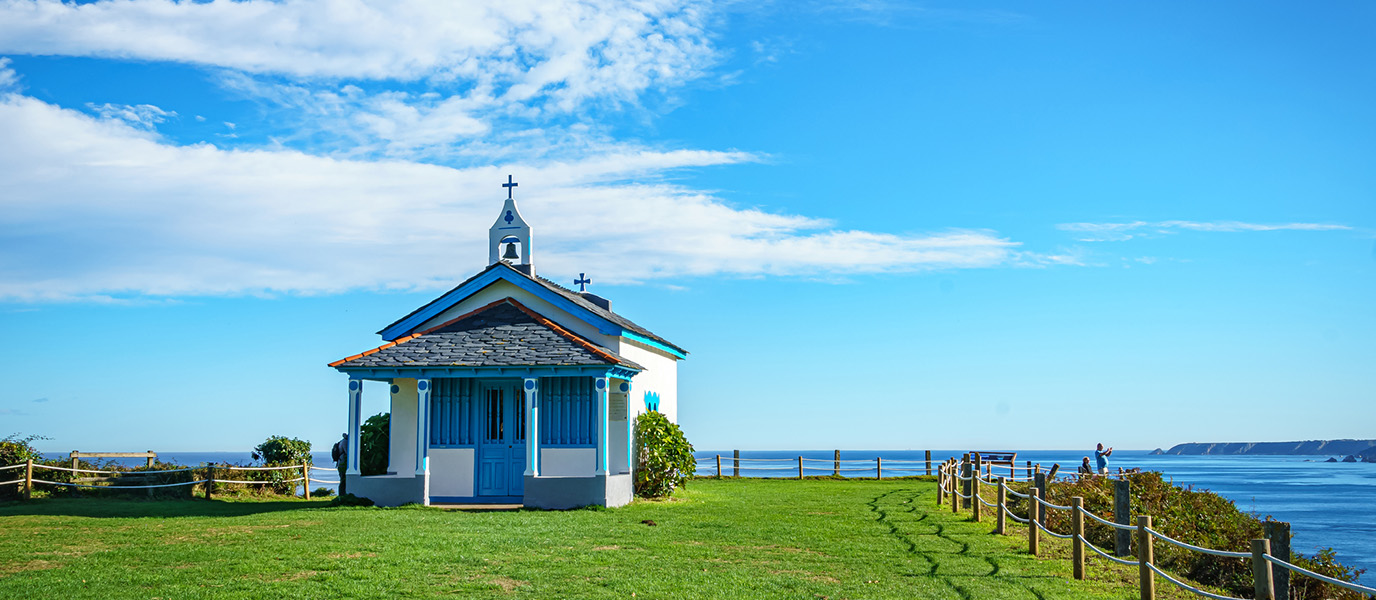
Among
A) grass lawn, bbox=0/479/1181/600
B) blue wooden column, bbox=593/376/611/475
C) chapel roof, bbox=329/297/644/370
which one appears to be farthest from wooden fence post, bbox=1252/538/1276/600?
blue wooden column, bbox=593/376/611/475

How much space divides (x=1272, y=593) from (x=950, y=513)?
13.1m

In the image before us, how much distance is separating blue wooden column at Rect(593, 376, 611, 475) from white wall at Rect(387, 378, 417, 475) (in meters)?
4.39

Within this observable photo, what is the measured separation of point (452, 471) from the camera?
21.8m

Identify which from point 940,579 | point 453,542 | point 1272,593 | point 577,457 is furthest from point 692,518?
point 1272,593

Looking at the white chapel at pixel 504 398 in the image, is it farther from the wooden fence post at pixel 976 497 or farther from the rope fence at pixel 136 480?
the wooden fence post at pixel 976 497

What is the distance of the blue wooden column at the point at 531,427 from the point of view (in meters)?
20.5

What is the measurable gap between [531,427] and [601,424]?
55.3 inches

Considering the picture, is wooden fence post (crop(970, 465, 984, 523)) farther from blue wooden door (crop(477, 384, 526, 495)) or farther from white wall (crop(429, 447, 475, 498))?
white wall (crop(429, 447, 475, 498))

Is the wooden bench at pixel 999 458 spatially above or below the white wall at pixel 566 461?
below

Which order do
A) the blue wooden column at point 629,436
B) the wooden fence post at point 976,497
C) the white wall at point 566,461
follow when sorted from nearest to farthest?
the wooden fence post at point 976,497
the white wall at point 566,461
the blue wooden column at point 629,436

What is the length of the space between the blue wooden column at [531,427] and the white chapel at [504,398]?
24 mm

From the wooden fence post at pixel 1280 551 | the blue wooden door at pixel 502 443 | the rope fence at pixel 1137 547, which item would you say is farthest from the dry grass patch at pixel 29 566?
the wooden fence post at pixel 1280 551

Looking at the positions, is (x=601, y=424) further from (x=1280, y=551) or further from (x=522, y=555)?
(x=1280, y=551)

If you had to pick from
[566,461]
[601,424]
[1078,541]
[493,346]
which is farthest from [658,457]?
[1078,541]
